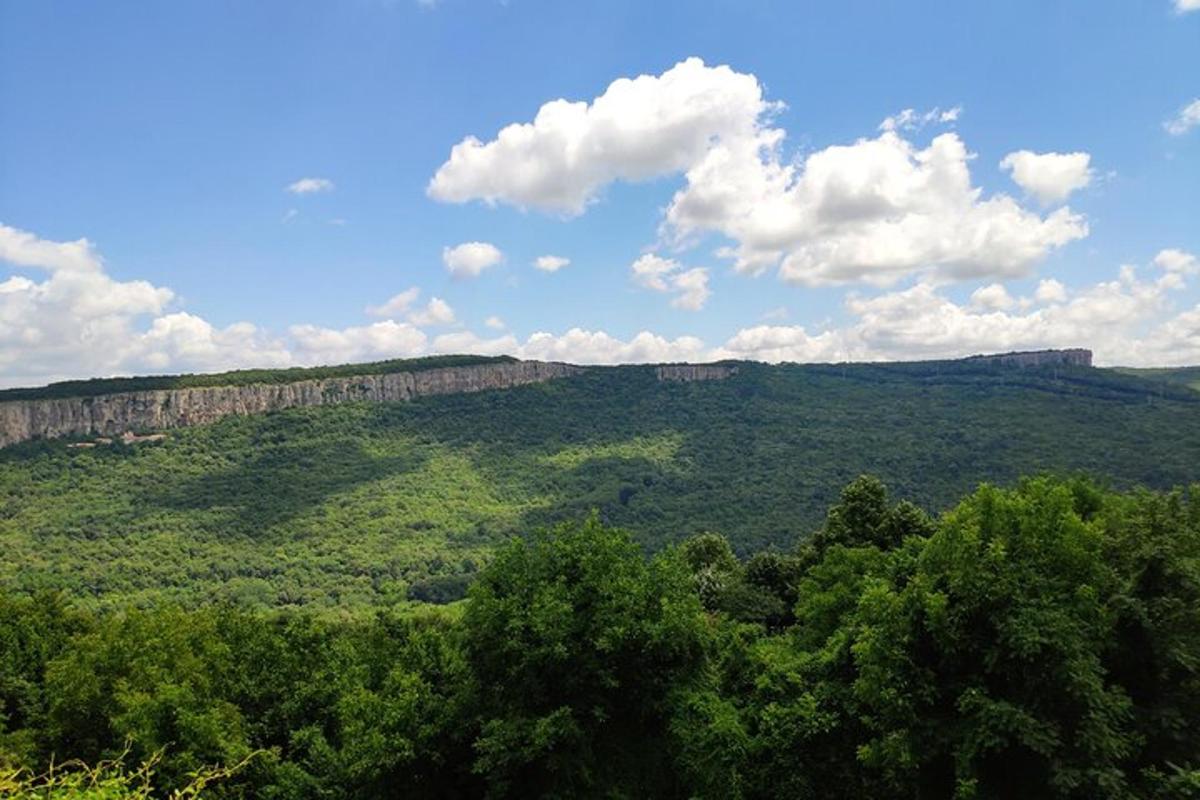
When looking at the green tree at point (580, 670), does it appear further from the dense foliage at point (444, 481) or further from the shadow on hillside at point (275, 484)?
the shadow on hillside at point (275, 484)

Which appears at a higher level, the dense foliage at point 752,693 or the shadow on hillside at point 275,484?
the dense foliage at point 752,693

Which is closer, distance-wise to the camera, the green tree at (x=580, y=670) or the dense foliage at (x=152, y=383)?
the green tree at (x=580, y=670)

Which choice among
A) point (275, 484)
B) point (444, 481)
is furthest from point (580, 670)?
point (275, 484)

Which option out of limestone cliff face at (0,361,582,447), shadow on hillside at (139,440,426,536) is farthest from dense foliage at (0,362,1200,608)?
limestone cliff face at (0,361,582,447)

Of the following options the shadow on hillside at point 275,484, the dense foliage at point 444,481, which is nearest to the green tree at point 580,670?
the dense foliage at point 444,481

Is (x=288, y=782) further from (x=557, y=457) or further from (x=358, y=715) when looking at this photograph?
(x=557, y=457)

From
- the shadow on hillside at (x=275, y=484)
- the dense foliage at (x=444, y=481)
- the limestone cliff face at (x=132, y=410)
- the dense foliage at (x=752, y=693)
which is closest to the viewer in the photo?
the dense foliage at (x=752, y=693)
